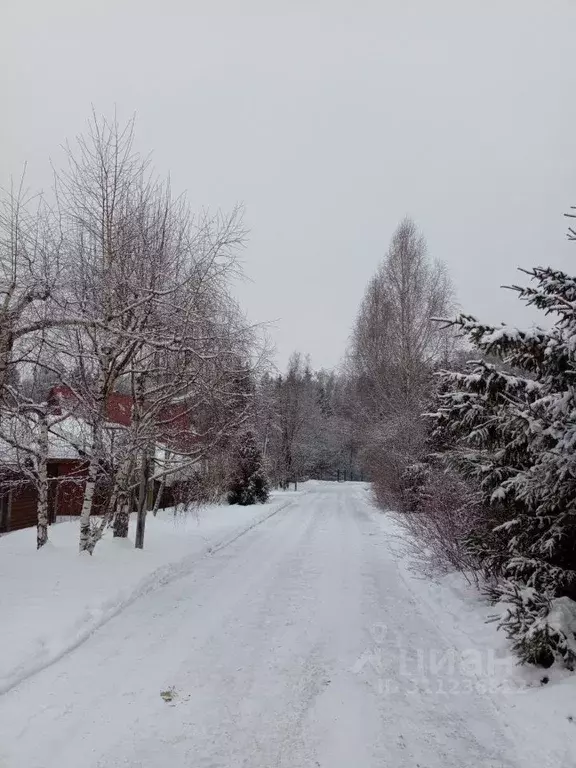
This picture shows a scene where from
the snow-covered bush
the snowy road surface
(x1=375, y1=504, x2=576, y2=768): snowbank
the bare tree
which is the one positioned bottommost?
the snowy road surface

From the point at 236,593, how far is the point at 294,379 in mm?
39911

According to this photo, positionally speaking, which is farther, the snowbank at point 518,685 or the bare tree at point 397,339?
the bare tree at point 397,339

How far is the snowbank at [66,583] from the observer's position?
4941 mm

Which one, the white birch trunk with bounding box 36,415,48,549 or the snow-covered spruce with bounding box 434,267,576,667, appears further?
the white birch trunk with bounding box 36,415,48,549

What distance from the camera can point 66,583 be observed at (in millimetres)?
6965

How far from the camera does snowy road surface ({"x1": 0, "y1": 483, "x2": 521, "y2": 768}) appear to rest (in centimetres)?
339

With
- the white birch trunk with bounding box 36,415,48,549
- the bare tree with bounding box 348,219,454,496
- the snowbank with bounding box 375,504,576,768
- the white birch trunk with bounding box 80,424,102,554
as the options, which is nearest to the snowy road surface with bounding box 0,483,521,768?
the snowbank with bounding box 375,504,576,768

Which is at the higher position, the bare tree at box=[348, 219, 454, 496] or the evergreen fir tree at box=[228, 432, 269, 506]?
the bare tree at box=[348, 219, 454, 496]

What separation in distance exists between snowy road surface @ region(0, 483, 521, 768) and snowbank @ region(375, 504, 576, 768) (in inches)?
5.0

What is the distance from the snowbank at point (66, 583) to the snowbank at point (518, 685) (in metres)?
4.00

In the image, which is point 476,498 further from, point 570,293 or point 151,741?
point 151,741

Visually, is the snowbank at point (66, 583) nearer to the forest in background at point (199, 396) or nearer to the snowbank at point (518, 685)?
the forest in background at point (199, 396)

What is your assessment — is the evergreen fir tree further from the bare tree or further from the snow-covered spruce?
the snow-covered spruce

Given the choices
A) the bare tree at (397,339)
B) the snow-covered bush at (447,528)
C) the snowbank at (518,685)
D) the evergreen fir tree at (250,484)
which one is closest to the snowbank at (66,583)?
the snowbank at (518,685)
